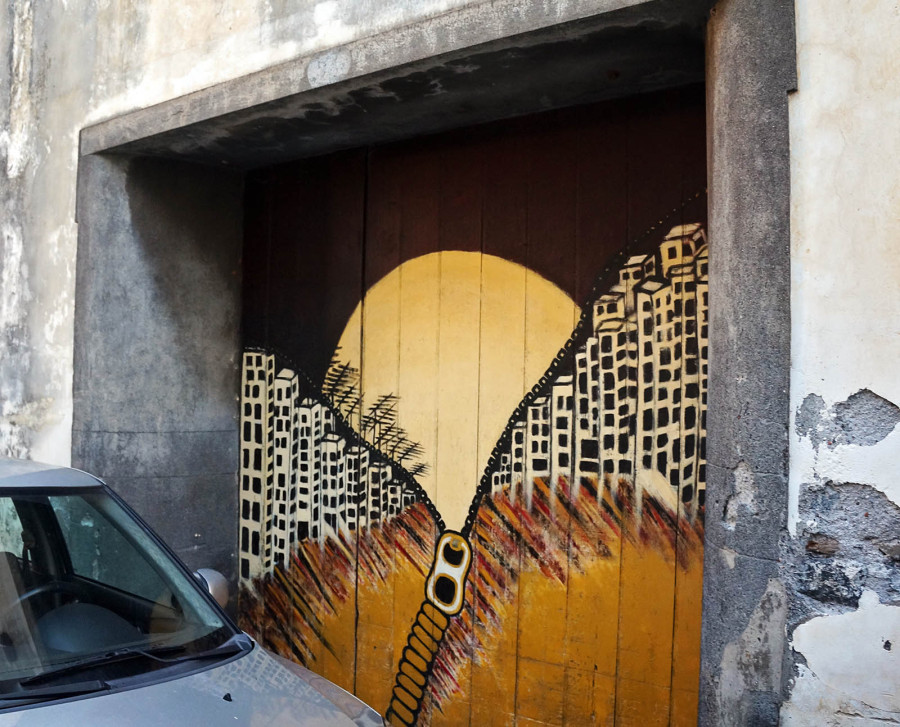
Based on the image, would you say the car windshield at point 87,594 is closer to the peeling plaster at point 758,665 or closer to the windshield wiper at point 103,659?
the windshield wiper at point 103,659

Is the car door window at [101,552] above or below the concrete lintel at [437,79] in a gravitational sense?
below

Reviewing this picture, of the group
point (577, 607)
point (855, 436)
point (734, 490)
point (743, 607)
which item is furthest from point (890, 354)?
point (577, 607)

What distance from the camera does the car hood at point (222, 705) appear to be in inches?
86.0

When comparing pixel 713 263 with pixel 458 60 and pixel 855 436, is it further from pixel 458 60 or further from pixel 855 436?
pixel 458 60

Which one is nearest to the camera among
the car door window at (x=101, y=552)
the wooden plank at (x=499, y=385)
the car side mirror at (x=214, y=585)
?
A: the car door window at (x=101, y=552)

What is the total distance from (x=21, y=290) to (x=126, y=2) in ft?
6.13

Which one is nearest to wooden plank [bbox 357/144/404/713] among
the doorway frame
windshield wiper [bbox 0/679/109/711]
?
the doorway frame

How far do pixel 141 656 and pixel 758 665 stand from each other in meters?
1.77

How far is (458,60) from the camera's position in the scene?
3.42 m

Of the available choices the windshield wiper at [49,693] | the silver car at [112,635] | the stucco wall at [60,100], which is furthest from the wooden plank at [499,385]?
the windshield wiper at [49,693]

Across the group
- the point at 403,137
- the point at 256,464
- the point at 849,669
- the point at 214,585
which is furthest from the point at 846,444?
the point at 256,464

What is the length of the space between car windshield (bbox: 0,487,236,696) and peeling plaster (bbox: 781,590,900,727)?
1.71m

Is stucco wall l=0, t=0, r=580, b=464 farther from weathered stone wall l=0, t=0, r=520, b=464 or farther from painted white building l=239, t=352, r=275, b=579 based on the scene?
painted white building l=239, t=352, r=275, b=579

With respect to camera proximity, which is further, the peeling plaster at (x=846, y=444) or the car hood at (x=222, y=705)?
the peeling plaster at (x=846, y=444)
